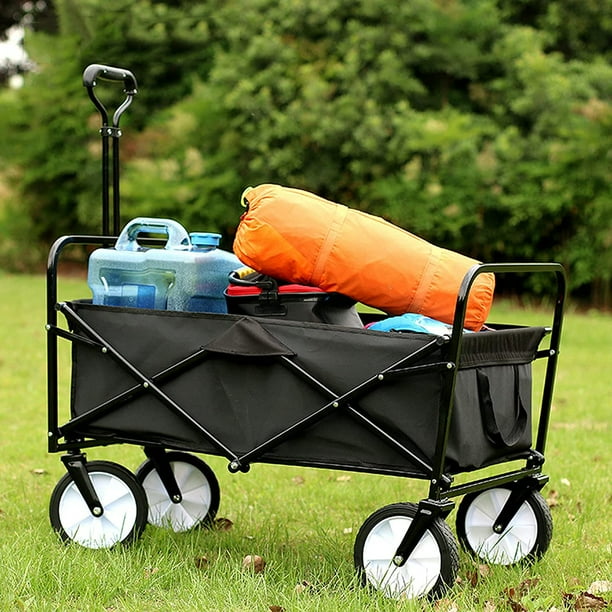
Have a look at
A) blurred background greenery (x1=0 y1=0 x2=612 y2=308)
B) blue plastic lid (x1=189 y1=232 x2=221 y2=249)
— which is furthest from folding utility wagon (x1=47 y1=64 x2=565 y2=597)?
blurred background greenery (x1=0 y1=0 x2=612 y2=308)

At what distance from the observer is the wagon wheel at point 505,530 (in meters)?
3.69

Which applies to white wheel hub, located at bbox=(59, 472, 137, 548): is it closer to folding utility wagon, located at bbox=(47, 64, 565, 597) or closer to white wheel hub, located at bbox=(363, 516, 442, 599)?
folding utility wagon, located at bbox=(47, 64, 565, 597)

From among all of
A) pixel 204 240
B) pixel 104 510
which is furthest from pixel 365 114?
pixel 104 510

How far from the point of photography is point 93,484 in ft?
12.2

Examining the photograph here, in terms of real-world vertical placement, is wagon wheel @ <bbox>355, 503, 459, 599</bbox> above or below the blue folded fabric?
below

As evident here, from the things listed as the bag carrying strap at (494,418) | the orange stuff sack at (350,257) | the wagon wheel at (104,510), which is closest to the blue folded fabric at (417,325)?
the orange stuff sack at (350,257)

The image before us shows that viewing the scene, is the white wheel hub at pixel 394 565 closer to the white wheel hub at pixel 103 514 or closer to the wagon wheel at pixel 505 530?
the wagon wheel at pixel 505 530

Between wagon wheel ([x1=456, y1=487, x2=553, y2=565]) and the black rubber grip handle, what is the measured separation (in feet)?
6.20

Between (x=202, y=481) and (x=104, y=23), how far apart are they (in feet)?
43.0

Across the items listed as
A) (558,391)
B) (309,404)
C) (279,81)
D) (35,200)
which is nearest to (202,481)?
(309,404)

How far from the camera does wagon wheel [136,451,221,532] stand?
13.5 ft

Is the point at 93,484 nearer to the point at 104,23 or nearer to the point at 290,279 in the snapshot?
the point at 290,279

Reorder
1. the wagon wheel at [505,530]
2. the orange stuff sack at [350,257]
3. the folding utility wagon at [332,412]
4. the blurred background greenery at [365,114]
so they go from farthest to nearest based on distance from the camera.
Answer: the blurred background greenery at [365,114] < the wagon wheel at [505,530] < the orange stuff sack at [350,257] < the folding utility wagon at [332,412]

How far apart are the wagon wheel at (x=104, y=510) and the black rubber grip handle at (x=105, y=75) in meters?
1.30
